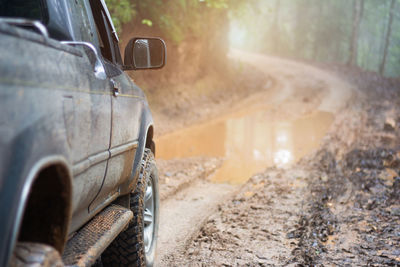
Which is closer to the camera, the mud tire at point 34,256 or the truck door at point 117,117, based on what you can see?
the mud tire at point 34,256

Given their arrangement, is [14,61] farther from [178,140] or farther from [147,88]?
[147,88]

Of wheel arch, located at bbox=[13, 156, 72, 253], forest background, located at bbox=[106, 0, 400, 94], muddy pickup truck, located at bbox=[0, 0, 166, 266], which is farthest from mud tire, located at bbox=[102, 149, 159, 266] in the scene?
forest background, located at bbox=[106, 0, 400, 94]

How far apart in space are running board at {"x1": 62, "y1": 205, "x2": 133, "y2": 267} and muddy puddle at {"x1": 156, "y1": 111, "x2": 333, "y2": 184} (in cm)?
487

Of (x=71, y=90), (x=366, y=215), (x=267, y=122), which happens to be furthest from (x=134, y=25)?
(x=71, y=90)

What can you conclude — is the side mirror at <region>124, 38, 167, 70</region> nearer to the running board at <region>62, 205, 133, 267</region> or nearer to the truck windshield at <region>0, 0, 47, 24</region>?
the truck windshield at <region>0, 0, 47, 24</region>

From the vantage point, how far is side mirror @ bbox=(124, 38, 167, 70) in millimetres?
3072

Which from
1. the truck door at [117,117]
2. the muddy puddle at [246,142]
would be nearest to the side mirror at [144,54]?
the truck door at [117,117]

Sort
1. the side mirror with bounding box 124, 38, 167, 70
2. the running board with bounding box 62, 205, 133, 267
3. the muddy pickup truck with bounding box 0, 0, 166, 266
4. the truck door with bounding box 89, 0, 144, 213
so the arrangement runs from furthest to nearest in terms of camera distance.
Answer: the side mirror with bounding box 124, 38, 167, 70 < the truck door with bounding box 89, 0, 144, 213 < the running board with bounding box 62, 205, 133, 267 < the muddy pickup truck with bounding box 0, 0, 166, 266

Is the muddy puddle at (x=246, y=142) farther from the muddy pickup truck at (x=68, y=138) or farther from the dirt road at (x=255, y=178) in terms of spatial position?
the muddy pickup truck at (x=68, y=138)

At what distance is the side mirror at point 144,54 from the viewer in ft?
10.1

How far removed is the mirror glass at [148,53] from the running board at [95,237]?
45.8 inches

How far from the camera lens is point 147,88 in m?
12.8

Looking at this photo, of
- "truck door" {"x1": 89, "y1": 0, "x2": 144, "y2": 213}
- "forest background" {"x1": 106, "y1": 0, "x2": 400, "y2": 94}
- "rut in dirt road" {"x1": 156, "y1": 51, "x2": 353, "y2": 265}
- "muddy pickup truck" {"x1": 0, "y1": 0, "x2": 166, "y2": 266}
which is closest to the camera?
"muddy pickup truck" {"x1": 0, "y1": 0, "x2": 166, "y2": 266}

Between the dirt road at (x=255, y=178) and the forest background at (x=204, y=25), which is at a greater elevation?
the forest background at (x=204, y=25)
